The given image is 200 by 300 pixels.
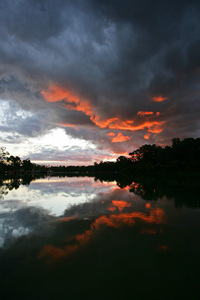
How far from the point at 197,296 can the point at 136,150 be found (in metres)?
102

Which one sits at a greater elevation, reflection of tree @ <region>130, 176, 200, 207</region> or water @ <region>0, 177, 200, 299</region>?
reflection of tree @ <region>130, 176, 200, 207</region>

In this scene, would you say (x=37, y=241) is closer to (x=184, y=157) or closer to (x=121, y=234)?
(x=121, y=234)

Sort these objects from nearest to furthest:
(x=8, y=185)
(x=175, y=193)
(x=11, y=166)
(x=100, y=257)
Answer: (x=100, y=257)
(x=175, y=193)
(x=8, y=185)
(x=11, y=166)

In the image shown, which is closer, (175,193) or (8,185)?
(175,193)

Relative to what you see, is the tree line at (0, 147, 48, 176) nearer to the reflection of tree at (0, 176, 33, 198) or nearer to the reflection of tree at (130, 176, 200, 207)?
the reflection of tree at (0, 176, 33, 198)

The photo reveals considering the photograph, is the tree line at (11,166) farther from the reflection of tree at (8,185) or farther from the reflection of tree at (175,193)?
the reflection of tree at (175,193)

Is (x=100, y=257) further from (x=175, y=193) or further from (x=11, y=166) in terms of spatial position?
(x=11, y=166)

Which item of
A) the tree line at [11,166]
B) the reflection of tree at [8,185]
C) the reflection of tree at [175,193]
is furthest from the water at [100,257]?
the tree line at [11,166]

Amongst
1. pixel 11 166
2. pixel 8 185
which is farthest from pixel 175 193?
pixel 11 166

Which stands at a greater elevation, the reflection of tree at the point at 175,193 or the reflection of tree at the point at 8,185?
the reflection of tree at the point at 8,185

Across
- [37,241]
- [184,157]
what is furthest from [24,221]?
[184,157]

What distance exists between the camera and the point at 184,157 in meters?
63.6

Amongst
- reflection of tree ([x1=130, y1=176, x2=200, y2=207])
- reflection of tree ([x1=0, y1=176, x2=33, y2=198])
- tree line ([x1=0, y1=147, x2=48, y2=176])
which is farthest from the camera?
tree line ([x1=0, y1=147, x2=48, y2=176])

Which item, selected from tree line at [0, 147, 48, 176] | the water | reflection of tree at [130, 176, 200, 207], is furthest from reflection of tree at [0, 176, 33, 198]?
tree line at [0, 147, 48, 176]
